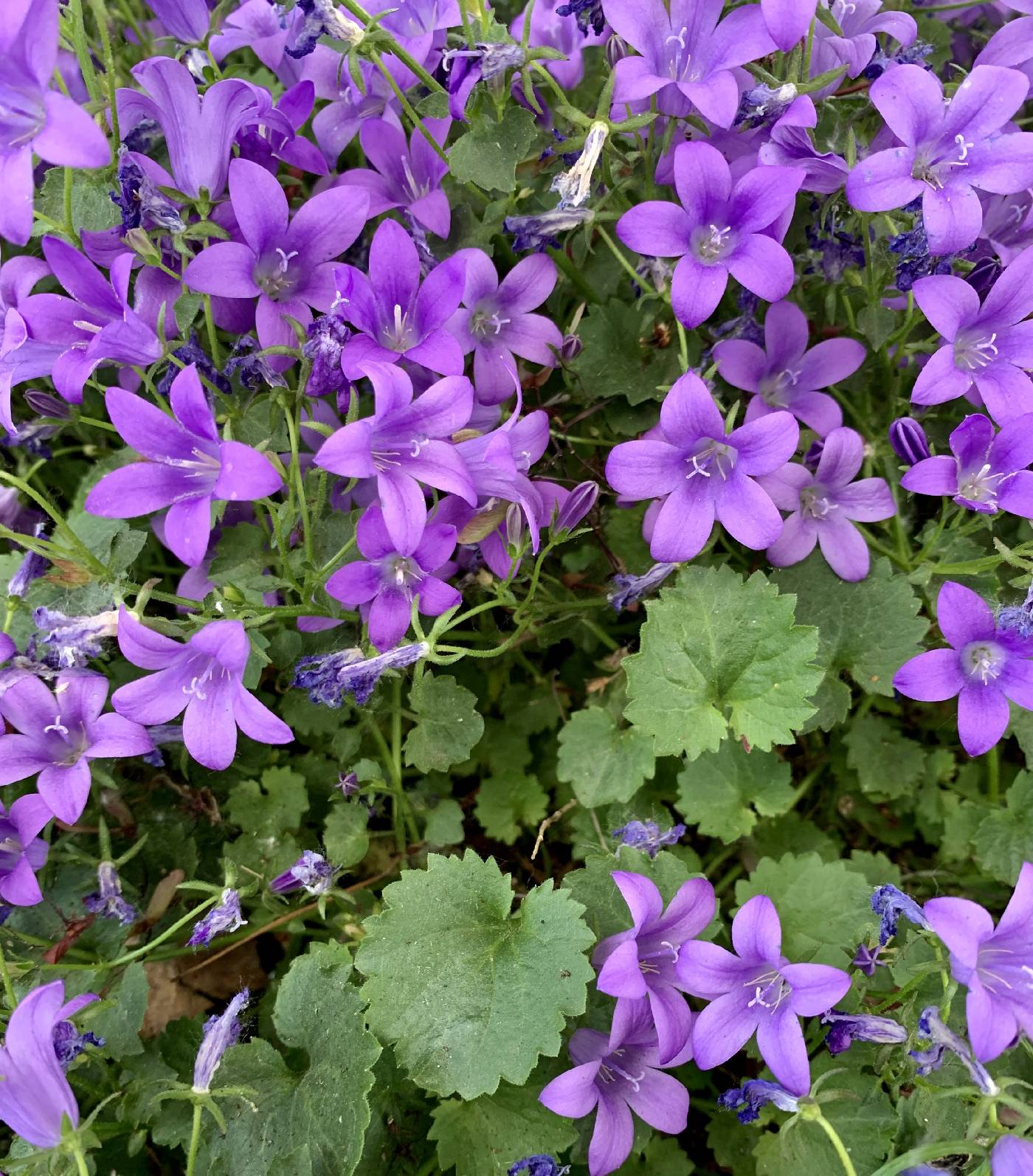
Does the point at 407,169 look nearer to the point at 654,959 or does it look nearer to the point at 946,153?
the point at 946,153

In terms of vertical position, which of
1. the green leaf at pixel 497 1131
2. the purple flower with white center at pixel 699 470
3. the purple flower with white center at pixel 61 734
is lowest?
the green leaf at pixel 497 1131

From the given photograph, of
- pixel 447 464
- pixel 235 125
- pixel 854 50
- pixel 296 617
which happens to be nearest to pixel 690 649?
pixel 447 464

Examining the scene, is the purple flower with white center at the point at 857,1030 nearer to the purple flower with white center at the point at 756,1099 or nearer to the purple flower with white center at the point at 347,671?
the purple flower with white center at the point at 756,1099

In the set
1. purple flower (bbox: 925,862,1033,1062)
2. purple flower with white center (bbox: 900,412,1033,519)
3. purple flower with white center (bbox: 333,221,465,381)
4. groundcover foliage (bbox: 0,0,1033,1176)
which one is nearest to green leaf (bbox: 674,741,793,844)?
groundcover foliage (bbox: 0,0,1033,1176)

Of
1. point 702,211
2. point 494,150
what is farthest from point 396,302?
point 702,211

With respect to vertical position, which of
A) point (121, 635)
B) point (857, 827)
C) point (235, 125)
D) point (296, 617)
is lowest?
point (857, 827)

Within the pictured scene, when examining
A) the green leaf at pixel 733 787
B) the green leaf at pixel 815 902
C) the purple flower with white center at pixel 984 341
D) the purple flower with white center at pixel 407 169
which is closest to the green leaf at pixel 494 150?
the purple flower with white center at pixel 407 169

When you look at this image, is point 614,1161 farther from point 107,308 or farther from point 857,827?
point 107,308
